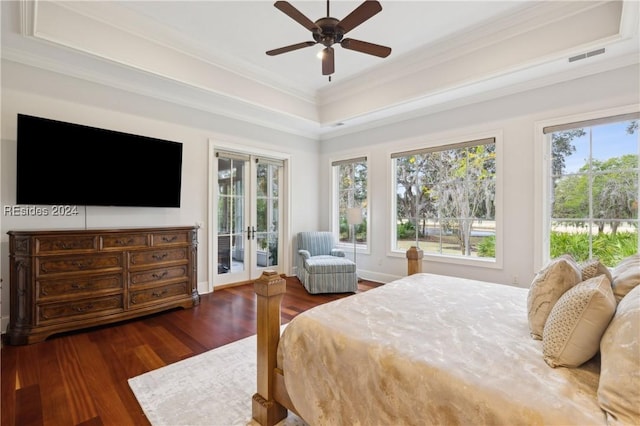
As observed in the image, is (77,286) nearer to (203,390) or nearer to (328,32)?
(203,390)

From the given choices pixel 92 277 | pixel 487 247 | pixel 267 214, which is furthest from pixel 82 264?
pixel 487 247

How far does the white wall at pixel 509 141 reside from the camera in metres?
3.22

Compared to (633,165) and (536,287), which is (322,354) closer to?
(536,287)

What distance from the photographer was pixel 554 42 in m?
2.96

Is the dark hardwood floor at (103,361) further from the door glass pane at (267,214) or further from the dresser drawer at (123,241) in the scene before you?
the door glass pane at (267,214)

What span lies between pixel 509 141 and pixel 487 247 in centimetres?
143

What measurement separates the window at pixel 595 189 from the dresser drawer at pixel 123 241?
4.77 metres

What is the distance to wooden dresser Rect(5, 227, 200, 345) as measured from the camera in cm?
271

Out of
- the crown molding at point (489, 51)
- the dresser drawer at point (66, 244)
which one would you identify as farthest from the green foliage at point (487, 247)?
the dresser drawer at point (66, 244)

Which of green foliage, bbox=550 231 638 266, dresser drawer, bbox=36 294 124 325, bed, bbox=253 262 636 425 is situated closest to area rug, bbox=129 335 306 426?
bed, bbox=253 262 636 425

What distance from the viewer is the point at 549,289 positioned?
4.75ft

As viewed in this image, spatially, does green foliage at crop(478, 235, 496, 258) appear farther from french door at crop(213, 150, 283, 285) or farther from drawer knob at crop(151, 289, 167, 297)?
drawer knob at crop(151, 289, 167, 297)

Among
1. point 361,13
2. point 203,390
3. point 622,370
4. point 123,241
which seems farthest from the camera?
point 123,241

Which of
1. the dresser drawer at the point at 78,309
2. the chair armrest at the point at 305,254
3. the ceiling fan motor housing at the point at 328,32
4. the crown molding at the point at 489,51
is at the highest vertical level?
the crown molding at the point at 489,51
